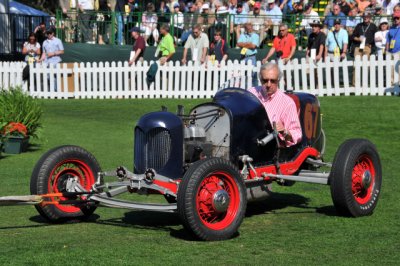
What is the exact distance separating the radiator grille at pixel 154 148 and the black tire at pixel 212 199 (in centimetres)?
58

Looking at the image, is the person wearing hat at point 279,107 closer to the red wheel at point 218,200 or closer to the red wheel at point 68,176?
the red wheel at point 218,200

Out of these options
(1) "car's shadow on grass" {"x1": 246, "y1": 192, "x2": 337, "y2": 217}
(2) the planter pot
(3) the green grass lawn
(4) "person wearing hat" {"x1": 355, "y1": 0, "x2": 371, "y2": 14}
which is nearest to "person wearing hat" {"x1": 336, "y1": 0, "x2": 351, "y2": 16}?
(4) "person wearing hat" {"x1": 355, "y1": 0, "x2": 371, "y2": 14}

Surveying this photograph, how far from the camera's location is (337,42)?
76.0 ft

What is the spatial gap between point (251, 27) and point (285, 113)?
14543mm

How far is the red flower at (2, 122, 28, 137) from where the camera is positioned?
578 inches

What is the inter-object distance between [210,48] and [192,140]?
15918 millimetres

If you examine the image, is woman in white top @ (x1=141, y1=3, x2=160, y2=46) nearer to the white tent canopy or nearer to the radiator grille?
the white tent canopy

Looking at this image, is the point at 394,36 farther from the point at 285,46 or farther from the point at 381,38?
the point at 285,46

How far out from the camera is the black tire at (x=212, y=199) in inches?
302

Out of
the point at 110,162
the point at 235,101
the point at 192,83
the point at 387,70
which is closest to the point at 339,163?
the point at 235,101

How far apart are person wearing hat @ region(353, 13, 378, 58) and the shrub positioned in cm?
1079

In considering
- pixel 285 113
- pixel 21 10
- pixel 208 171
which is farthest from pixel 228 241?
pixel 21 10

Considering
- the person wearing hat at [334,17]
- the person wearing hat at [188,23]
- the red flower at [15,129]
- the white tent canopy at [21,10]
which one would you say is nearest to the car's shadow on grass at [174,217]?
the red flower at [15,129]

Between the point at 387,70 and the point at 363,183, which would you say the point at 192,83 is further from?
the point at 363,183
